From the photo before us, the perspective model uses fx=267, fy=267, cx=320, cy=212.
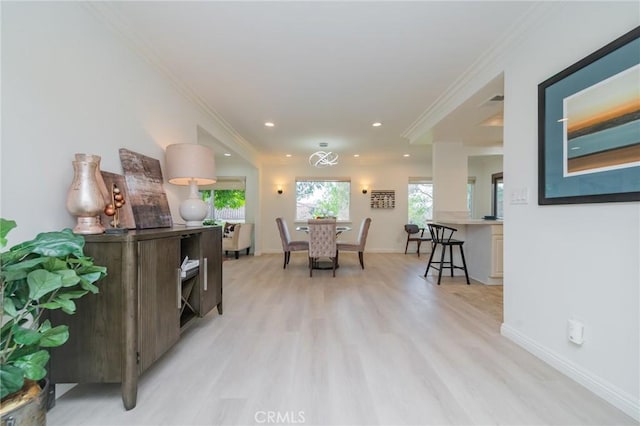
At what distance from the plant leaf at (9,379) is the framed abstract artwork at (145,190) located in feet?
4.06

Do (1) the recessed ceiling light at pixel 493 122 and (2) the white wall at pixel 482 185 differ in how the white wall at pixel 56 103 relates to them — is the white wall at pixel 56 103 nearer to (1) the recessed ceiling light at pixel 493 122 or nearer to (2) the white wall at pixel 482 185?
(1) the recessed ceiling light at pixel 493 122

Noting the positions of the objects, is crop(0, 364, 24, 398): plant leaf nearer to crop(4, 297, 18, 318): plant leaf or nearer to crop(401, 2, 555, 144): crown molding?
crop(4, 297, 18, 318): plant leaf

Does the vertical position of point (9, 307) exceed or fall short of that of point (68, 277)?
it falls short

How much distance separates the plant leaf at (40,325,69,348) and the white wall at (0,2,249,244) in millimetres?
636

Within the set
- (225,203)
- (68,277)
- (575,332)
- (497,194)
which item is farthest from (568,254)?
(225,203)

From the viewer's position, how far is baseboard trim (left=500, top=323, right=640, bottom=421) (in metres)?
1.33

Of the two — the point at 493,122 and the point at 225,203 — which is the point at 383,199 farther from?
the point at 225,203

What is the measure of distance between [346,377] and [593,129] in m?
Answer: 2.00

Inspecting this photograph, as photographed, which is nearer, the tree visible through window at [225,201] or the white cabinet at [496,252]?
the white cabinet at [496,252]

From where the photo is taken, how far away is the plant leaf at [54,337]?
3.21 feet

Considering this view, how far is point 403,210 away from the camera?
23.4ft

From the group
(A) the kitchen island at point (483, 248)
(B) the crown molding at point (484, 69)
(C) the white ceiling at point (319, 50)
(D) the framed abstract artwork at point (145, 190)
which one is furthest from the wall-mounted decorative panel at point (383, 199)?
(D) the framed abstract artwork at point (145, 190)

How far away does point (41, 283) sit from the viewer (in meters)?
0.95

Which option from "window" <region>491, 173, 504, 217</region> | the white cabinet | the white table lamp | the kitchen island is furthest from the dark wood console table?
"window" <region>491, 173, 504, 217</region>
